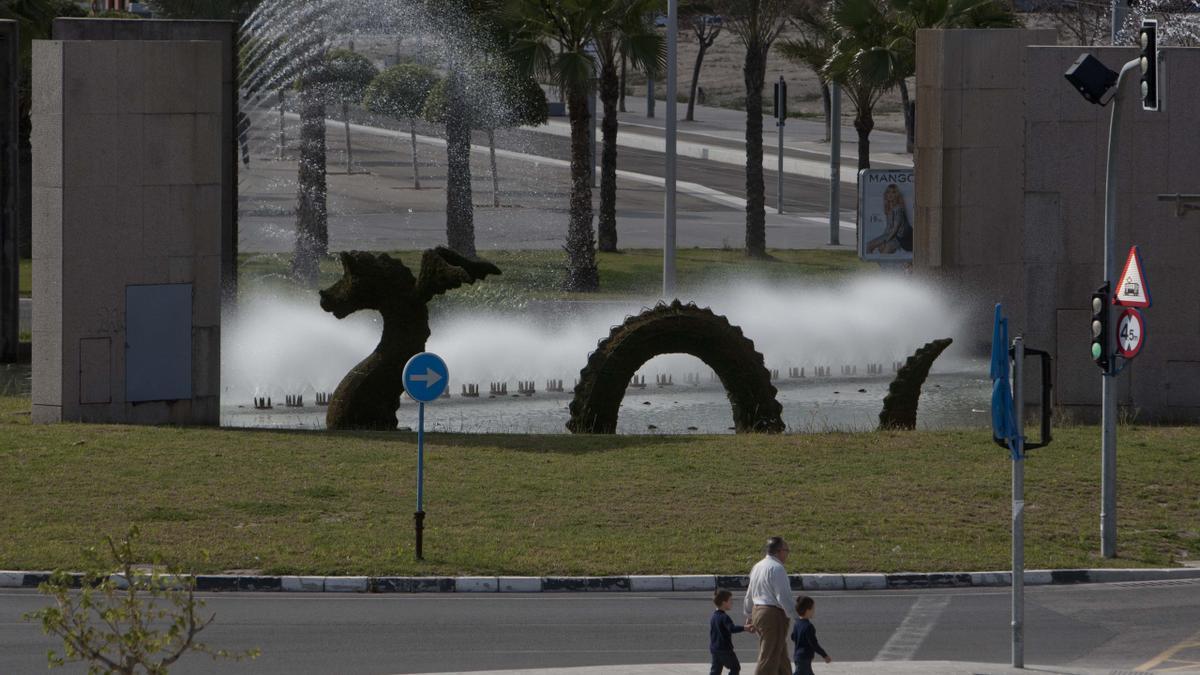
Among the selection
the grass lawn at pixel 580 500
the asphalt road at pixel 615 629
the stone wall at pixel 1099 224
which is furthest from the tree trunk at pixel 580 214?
the asphalt road at pixel 615 629

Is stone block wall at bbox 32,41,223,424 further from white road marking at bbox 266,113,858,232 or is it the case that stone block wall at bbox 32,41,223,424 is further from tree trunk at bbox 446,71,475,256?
white road marking at bbox 266,113,858,232

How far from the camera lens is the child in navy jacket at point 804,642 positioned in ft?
40.6

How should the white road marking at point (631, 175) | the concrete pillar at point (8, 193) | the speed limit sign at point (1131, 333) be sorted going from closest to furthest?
the speed limit sign at point (1131, 333), the concrete pillar at point (8, 193), the white road marking at point (631, 175)

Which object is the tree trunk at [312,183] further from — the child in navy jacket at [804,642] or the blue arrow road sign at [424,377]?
the child in navy jacket at [804,642]

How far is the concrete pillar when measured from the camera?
1201 inches

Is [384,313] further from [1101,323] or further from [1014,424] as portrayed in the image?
[1014,424]

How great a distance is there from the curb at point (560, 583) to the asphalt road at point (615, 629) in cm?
16

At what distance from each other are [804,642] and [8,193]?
882 inches

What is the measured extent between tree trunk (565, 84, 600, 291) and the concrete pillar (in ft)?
43.4

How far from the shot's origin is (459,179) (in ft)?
143

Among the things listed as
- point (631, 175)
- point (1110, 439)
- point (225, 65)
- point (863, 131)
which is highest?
point (631, 175)

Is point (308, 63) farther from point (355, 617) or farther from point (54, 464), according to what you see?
point (355, 617)

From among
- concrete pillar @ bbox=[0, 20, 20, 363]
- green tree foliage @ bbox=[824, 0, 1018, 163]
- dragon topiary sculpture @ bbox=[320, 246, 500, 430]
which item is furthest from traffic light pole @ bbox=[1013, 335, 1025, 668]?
green tree foliage @ bbox=[824, 0, 1018, 163]

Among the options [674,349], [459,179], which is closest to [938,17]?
[459,179]
